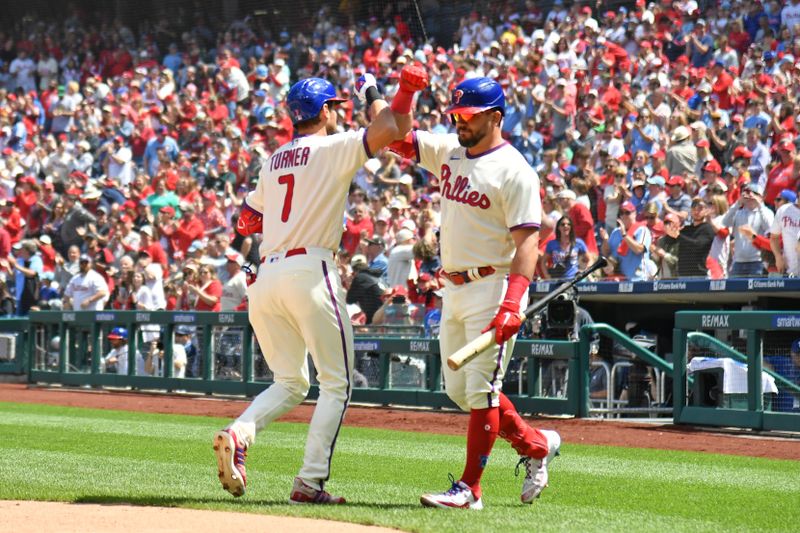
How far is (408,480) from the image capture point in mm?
7387

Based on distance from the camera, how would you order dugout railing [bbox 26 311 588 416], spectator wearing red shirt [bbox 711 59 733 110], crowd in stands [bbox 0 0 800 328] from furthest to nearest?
spectator wearing red shirt [bbox 711 59 733 110], crowd in stands [bbox 0 0 800 328], dugout railing [bbox 26 311 588 416]

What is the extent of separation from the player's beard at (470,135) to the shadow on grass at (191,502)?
177cm

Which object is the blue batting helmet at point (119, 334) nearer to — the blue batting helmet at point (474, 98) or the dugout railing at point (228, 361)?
the dugout railing at point (228, 361)

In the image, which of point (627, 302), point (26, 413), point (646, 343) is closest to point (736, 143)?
point (627, 302)

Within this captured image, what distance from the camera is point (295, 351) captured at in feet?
20.4

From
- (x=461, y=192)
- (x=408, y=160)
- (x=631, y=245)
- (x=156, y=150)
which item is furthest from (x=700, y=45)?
(x=461, y=192)

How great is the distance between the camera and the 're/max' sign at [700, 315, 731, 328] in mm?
10844

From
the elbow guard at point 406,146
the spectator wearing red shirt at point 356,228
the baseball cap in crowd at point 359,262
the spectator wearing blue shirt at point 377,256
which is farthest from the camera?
the spectator wearing red shirt at point 356,228

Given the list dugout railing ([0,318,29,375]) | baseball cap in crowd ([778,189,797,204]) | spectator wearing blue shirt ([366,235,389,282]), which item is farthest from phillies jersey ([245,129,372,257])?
dugout railing ([0,318,29,375])

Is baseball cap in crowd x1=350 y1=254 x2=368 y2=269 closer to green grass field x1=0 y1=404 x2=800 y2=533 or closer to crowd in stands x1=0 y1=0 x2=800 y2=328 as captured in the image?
crowd in stands x1=0 y1=0 x2=800 y2=328

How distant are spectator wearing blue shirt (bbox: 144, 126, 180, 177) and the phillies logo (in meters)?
17.9

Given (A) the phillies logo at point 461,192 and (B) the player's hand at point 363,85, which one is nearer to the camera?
(A) the phillies logo at point 461,192

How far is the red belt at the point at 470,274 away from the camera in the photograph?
5977mm

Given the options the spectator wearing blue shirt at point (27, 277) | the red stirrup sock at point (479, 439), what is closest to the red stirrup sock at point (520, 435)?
the red stirrup sock at point (479, 439)
